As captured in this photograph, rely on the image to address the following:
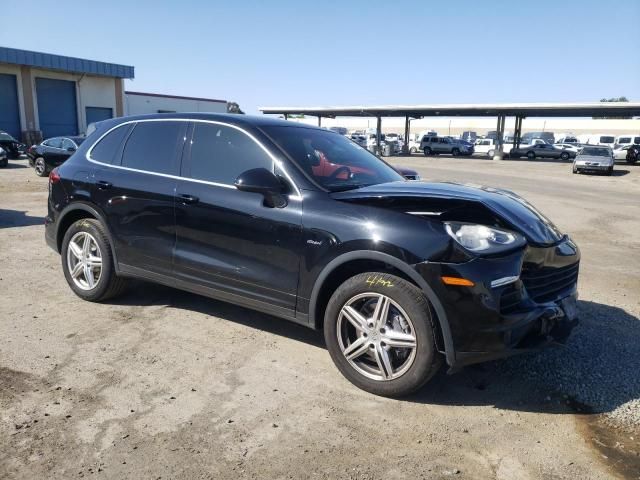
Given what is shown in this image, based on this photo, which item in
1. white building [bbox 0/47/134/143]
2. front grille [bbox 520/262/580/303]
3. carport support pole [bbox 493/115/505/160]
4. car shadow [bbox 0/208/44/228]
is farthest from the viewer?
carport support pole [bbox 493/115/505/160]

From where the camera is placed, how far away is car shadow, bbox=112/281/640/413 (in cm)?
344

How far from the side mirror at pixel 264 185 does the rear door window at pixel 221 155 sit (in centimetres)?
23

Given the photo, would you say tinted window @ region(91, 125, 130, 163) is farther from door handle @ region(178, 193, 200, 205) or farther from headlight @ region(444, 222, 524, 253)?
headlight @ region(444, 222, 524, 253)

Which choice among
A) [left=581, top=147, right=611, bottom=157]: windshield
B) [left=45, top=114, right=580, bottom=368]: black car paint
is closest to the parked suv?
[left=581, top=147, right=611, bottom=157]: windshield

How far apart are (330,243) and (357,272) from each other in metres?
0.27

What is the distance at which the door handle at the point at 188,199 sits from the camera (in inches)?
165

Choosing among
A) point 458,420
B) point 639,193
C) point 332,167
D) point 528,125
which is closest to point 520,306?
point 458,420

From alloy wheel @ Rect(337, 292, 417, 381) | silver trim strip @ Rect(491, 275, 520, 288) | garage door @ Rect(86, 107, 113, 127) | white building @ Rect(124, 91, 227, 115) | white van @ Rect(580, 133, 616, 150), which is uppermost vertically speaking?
white building @ Rect(124, 91, 227, 115)

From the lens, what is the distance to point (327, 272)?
3.54 meters

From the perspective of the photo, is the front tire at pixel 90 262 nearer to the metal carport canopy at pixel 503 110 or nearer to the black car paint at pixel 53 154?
the black car paint at pixel 53 154

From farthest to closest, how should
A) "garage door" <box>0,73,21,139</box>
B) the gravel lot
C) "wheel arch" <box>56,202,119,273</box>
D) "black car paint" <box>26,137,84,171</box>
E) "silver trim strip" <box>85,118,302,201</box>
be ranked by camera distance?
1. "garage door" <box>0,73,21,139</box>
2. "black car paint" <box>26,137,84,171</box>
3. "wheel arch" <box>56,202,119,273</box>
4. "silver trim strip" <box>85,118,302,201</box>
5. the gravel lot

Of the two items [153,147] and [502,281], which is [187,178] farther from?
[502,281]

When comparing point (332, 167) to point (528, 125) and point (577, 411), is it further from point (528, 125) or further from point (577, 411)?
point (528, 125)

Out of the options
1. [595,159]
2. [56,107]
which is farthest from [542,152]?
[56,107]
